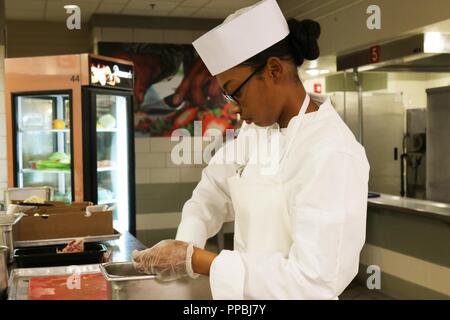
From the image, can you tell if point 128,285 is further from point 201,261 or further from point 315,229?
point 315,229

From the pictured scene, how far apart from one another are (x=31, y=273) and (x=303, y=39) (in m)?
1.31

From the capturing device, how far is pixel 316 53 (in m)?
1.45

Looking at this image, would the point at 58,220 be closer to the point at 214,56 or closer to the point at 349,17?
the point at 214,56

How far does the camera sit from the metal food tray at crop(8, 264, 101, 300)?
1.82 meters

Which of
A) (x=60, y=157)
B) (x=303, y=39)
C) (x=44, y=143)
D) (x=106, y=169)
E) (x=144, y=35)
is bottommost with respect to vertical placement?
(x=106, y=169)

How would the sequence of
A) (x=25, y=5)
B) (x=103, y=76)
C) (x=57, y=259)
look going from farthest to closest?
(x=25, y=5) → (x=103, y=76) → (x=57, y=259)

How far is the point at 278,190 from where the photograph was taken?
1419mm

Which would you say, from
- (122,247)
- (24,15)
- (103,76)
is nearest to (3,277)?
(122,247)

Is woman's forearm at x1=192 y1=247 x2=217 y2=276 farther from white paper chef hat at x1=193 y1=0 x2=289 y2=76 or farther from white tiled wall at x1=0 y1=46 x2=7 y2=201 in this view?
white tiled wall at x1=0 y1=46 x2=7 y2=201

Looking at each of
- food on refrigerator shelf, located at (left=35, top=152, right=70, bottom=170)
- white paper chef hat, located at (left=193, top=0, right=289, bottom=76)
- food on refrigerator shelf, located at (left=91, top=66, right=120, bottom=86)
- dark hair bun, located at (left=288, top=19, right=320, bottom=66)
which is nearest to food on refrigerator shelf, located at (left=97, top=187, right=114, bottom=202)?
food on refrigerator shelf, located at (left=35, top=152, right=70, bottom=170)

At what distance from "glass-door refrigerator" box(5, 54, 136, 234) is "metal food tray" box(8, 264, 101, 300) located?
2241 millimetres

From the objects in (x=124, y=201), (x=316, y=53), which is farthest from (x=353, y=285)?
(x=316, y=53)

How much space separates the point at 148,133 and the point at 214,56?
5.33m

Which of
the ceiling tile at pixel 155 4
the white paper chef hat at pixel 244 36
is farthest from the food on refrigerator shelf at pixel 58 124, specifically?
the white paper chef hat at pixel 244 36
